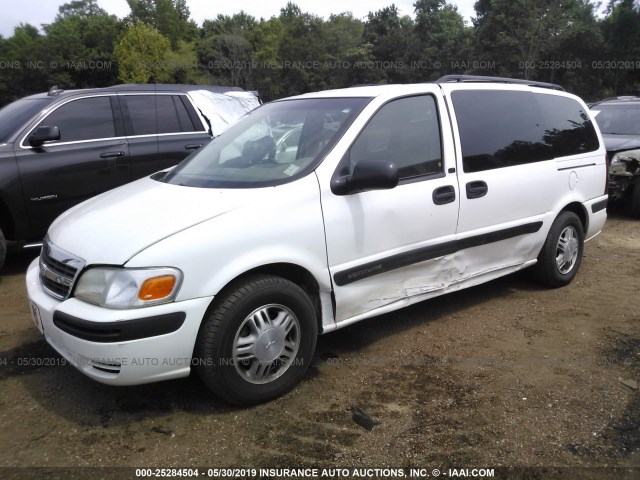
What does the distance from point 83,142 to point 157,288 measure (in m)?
3.76

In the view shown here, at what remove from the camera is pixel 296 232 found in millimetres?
2996

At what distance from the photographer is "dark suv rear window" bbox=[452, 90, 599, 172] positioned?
3.96m

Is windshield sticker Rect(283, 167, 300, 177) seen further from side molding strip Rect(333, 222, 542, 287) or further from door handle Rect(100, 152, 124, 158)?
door handle Rect(100, 152, 124, 158)

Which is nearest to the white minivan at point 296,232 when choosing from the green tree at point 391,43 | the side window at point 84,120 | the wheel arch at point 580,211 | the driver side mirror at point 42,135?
the wheel arch at point 580,211

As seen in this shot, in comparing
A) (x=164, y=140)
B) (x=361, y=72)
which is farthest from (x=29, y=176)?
(x=361, y=72)

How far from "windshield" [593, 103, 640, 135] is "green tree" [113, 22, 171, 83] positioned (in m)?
44.8

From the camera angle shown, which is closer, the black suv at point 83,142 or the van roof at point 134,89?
the black suv at point 83,142

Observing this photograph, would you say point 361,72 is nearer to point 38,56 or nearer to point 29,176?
point 38,56

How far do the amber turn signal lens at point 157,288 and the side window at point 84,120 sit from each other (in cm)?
374

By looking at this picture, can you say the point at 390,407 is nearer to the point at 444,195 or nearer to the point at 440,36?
the point at 444,195

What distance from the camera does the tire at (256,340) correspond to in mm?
2744

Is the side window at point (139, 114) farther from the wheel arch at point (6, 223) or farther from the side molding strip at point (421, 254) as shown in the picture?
the side molding strip at point (421, 254)

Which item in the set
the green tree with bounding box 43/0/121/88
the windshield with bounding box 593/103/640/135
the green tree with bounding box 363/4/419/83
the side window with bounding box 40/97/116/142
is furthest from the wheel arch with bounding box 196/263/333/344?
the green tree with bounding box 43/0/121/88

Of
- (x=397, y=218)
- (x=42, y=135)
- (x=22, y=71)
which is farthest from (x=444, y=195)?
(x=22, y=71)
